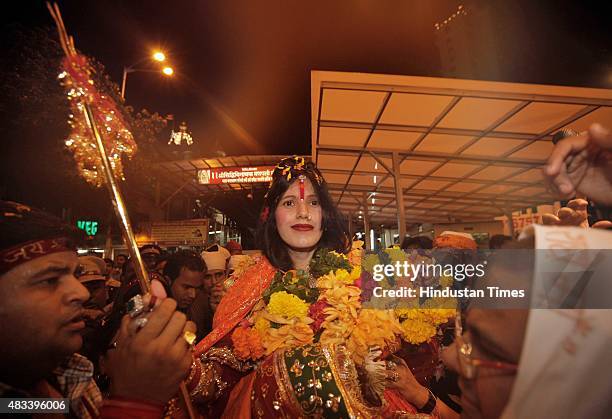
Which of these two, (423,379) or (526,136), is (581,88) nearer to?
(526,136)

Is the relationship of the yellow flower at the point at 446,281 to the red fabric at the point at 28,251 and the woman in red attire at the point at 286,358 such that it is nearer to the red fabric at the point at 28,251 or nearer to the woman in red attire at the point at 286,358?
the woman in red attire at the point at 286,358

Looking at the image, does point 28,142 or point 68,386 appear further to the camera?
point 28,142

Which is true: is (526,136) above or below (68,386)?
above

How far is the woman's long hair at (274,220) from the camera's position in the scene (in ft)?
8.28

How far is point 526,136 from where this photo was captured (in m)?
6.61

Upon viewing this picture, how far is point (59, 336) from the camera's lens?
1251 mm

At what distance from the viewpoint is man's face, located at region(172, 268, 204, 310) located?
383cm

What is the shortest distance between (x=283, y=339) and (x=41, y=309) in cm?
121

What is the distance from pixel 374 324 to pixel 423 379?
2.37 ft

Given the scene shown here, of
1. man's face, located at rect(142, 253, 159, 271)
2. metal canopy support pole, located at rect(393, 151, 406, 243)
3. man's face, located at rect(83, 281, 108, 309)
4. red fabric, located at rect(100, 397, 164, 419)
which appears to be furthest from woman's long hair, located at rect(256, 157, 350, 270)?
metal canopy support pole, located at rect(393, 151, 406, 243)

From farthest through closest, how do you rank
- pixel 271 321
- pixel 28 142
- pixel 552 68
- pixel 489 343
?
1. pixel 28 142
2. pixel 552 68
3. pixel 271 321
4. pixel 489 343

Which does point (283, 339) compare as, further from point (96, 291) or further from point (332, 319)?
point (96, 291)

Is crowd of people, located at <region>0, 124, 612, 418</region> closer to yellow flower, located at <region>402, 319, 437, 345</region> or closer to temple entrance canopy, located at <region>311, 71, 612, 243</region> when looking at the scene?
yellow flower, located at <region>402, 319, 437, 345</region>

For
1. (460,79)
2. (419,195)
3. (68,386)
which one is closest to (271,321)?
(68,386)
